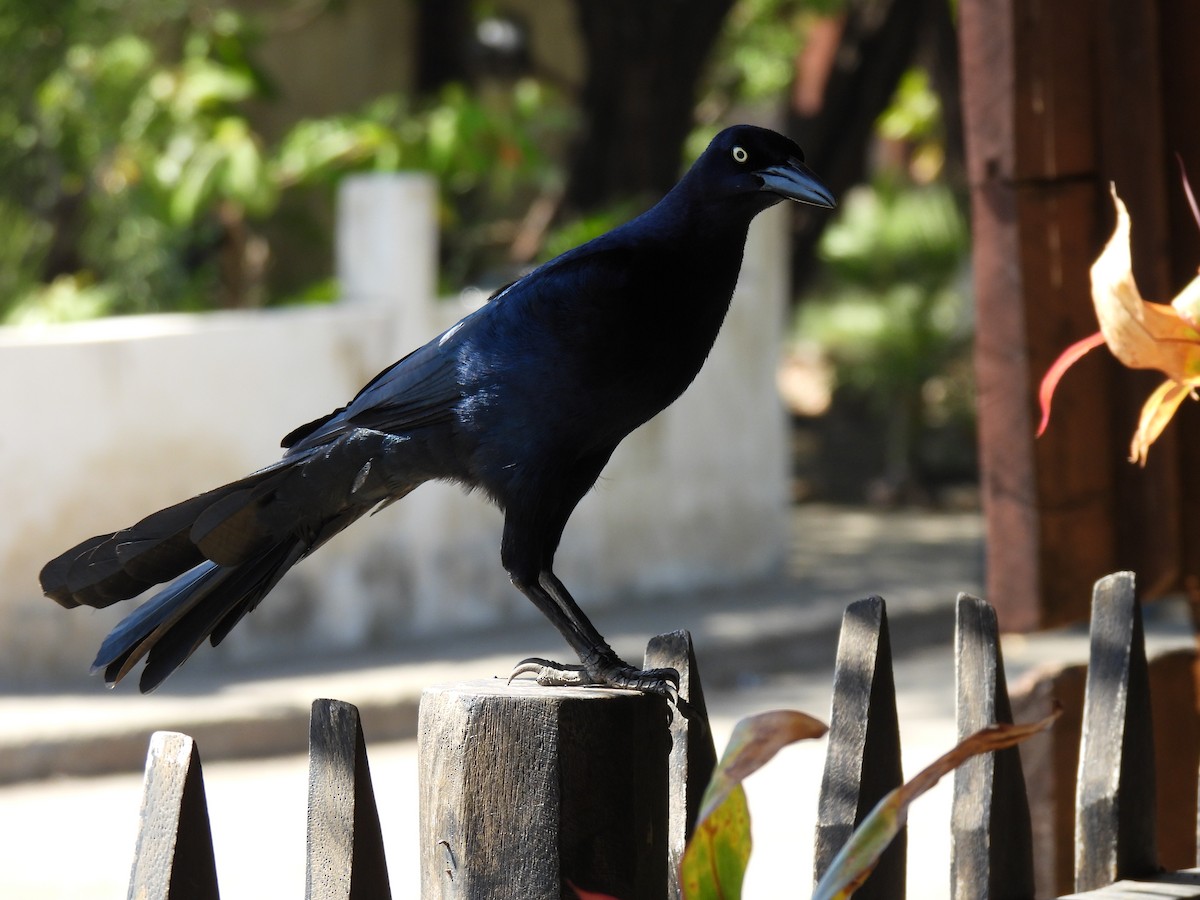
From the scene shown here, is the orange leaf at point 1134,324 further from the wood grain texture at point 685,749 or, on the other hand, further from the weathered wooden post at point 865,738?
the wood grain texture at point 685,749

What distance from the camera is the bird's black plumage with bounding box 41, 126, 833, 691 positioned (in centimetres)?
188

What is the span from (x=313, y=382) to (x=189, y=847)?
521 cm

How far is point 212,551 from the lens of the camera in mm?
1875

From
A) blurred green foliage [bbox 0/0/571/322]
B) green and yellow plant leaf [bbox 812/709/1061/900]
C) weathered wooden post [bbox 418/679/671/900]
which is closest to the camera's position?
green and yellow plant leaf [bbox 812/709/1061/900]

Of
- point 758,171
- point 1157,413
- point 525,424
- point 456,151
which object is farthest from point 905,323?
point 1157,413

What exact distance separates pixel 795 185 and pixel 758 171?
0.06m

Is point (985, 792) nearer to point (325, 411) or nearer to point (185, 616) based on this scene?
point (185, 616)

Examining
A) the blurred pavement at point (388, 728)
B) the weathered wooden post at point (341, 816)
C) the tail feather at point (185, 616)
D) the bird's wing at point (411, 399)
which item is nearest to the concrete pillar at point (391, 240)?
the blurred pavement at point (388, 728)

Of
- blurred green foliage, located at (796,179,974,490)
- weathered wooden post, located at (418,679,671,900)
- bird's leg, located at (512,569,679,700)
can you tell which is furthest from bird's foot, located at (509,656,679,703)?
blurred green foliage, located at (796,179,974,490)

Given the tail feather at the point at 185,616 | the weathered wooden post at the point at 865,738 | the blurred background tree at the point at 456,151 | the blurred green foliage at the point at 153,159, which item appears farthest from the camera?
the blurred background tree at the point at 456,151

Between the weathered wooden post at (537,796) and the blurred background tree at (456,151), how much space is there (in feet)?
18.7

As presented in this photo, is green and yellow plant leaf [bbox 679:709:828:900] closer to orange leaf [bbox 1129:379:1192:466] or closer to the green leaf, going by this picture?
the green leaf

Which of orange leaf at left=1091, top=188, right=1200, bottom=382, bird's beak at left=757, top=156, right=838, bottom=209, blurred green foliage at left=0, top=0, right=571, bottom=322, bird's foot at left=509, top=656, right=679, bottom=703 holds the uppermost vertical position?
blurred green foliage at left=0, top=0, right=571, bottom=322

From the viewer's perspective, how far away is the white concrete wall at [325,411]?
19.5ft
